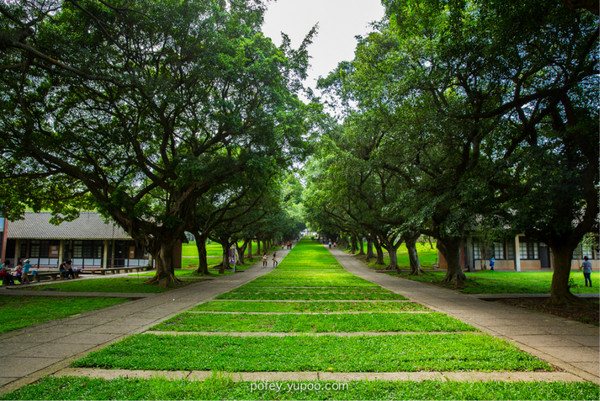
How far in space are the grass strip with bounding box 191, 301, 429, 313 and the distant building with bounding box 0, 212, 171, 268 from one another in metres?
23.1

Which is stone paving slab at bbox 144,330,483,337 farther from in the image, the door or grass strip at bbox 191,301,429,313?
the door

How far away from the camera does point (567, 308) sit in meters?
10.9

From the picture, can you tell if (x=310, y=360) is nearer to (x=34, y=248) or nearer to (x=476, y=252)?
(x=476, y=252)

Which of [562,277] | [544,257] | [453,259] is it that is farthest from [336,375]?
[544,257]

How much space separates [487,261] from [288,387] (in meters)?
31.7

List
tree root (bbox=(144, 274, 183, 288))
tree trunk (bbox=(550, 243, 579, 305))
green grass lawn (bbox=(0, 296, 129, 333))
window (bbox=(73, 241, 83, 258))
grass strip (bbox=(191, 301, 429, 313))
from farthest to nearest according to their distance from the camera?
window (bbox=(73, 241, 83, 258))
tree root (bbox=(144, 274, 183, 288))
tree trunk (bbox=(550, 243, 579, 305))
grass strip (bbox=(191, 301, 429, 313))
green grass lawn (bbox=(0, 296, 129, 333))

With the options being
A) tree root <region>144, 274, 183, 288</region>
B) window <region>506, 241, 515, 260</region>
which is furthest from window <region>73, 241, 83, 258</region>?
window <region>506, 241, 515, 260</region>

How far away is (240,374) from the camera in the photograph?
466cm

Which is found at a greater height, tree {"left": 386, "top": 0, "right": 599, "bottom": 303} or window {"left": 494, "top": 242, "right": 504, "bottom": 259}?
tree {"left": 386, "top": 0, "right": 599, "bottom": 303}

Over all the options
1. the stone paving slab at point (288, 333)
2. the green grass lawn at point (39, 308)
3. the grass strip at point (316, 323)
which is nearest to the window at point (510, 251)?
the grass strip at point (316, 323)

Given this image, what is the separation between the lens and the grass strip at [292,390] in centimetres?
397

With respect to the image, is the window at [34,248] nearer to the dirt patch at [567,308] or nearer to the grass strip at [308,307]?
the grass strip at [308,307]

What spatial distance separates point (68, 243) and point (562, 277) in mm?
36678

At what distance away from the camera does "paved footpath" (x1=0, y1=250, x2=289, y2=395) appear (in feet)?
16.3
